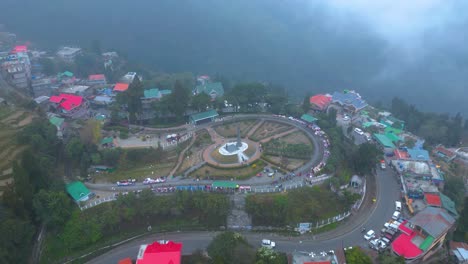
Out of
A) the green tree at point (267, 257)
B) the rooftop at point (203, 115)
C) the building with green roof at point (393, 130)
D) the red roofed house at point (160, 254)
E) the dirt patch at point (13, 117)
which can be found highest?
the dirt patch at point (13, 117)

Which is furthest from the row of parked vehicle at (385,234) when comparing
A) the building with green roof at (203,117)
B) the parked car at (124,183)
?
the building with green roof at (203,117)

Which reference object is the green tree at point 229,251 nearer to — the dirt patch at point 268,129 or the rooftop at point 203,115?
the dirt patch at point 268,129

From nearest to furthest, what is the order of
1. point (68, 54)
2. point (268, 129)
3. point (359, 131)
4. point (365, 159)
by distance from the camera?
point (365, 159)
point (268, 129)
point (359, 131)
point (68, 54)

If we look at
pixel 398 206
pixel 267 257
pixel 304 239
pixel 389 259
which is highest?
pixel 389 259

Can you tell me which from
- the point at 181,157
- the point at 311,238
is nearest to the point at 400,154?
the point at 311,238

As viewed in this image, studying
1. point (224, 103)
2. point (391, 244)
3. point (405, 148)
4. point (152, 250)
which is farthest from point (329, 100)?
point (152, 250)

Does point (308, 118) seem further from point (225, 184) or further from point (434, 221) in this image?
point (434, 221)
